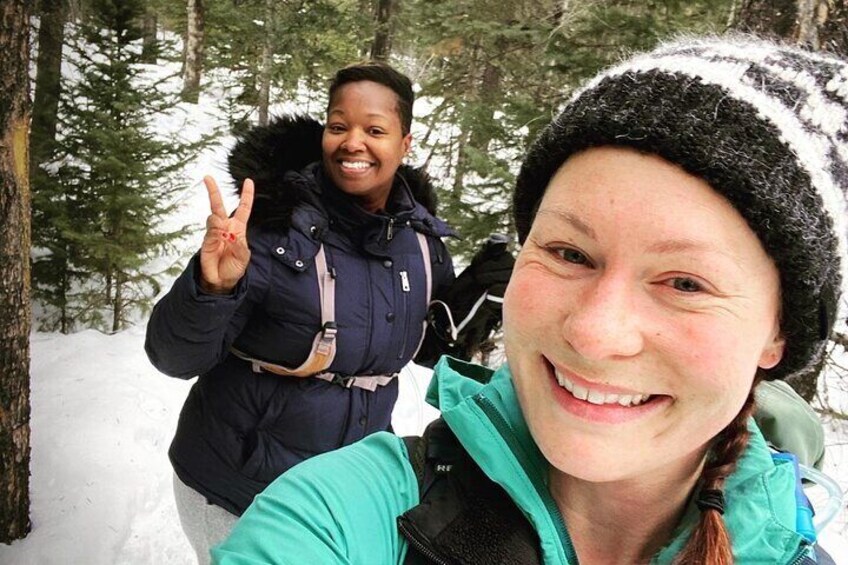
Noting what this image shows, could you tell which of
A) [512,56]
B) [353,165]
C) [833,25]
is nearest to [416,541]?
[353,165]

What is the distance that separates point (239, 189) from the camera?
8.57 ft

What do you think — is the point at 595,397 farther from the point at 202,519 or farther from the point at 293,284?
the point at 202,519

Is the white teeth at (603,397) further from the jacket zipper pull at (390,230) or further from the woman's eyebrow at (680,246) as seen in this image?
the jacket zipper pull at (390,230)

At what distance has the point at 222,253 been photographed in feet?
7.06

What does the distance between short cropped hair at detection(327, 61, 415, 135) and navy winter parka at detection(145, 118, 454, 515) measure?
46cm

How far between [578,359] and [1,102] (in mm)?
3578

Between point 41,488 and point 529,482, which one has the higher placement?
point 529,482

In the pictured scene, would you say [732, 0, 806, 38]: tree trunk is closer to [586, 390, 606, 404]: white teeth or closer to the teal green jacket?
the teal green jacket

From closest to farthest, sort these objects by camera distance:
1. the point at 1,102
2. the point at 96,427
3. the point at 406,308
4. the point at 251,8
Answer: the point at 406,308
the point at 1,102
the point at 96,427
the point at 251,8

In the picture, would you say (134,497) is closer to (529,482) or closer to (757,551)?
(529,482)

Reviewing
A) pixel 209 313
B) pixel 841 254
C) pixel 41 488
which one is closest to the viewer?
pixel 841 254

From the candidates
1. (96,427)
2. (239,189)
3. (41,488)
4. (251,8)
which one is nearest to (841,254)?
(239,189)

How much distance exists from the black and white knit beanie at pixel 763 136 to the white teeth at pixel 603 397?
41 centimetres

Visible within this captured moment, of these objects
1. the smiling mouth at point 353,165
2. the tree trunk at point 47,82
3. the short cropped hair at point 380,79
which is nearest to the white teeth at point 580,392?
the smiling mouth at point 353,165
